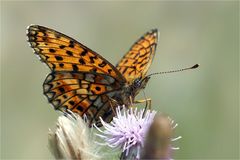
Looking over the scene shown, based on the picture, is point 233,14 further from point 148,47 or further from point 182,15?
point 148,47

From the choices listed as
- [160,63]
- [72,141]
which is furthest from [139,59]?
[160,63]

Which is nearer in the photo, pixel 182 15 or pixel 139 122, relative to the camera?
pixel 139 122

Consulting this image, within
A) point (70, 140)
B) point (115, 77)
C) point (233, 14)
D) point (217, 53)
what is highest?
point (233, 14)

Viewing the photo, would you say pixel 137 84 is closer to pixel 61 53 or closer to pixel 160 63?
pixel 61 53

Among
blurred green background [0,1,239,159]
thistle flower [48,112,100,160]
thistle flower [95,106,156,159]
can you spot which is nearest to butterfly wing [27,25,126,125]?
thistle flower [95,106,156,159]

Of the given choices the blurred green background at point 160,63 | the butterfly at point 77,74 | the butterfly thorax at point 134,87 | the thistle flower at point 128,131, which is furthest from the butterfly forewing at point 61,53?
the blurred green background at point 160,63

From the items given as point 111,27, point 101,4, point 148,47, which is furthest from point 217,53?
point 148,47

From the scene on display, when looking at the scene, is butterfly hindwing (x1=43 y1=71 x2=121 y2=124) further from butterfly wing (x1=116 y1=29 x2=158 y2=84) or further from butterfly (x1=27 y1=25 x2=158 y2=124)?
butterfly wing (x1=116 y1=29 x2=158 y2=84)
